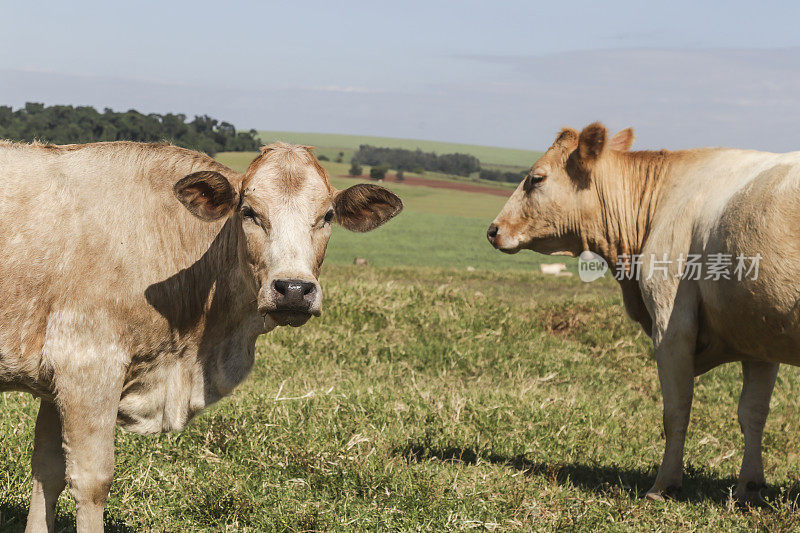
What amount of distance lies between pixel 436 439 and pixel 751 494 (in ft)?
7.85

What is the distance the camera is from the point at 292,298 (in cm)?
373

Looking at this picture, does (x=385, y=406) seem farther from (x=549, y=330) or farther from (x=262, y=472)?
(x=549, y=330)

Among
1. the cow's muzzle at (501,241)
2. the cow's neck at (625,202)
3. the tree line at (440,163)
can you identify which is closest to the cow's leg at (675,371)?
the cow's neck at (625,202)

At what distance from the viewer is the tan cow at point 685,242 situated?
5.10m

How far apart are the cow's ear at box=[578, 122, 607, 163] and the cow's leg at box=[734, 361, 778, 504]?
2.09 meters

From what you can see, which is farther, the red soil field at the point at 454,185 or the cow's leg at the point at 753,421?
the red soil field at the point at 454,185

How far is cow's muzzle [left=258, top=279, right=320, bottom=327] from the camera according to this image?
373cm

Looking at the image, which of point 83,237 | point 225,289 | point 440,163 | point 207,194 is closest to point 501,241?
point 225,289

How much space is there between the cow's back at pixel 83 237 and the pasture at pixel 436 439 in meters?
1.60

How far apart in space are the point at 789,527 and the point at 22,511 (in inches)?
195

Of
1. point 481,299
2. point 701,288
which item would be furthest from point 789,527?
point 481,299

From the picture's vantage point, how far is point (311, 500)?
5109 millimetres

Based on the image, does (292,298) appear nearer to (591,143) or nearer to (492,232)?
(492,232)

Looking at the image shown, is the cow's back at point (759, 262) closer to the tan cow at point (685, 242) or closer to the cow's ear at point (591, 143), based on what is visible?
the tan cow at point (685, 242)
